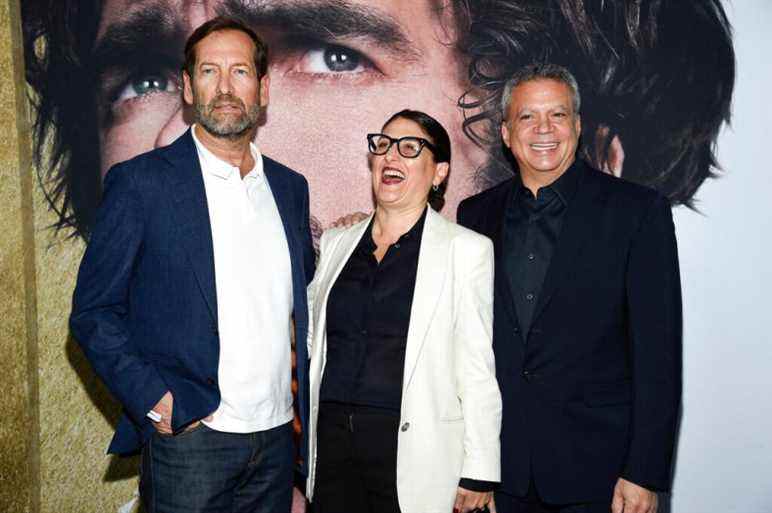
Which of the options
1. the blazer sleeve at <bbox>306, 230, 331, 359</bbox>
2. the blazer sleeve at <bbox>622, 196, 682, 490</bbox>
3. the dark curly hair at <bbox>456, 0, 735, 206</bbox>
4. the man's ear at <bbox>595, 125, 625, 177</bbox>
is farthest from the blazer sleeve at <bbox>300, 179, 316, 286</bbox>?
the man's ear at <bbox>595, 125, 625, 177</bbox>

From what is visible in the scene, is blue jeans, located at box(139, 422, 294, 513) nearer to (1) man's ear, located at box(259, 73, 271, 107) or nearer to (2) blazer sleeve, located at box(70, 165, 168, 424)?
(2) blazer sleeve, located at box(70, 165, 168, 424)

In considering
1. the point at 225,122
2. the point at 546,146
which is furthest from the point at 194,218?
the point at 546,146

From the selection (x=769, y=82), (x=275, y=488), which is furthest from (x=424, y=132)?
(x=769, y=82)

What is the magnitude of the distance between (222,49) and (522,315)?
54.4 inches

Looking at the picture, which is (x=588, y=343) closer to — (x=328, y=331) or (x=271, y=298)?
(x=328, y=331)

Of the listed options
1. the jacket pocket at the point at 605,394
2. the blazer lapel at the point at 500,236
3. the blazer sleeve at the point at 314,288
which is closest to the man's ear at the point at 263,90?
A: the blazer sleeve at the point at 314,288

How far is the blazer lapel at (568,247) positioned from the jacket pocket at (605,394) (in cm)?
29

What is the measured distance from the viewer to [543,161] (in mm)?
2352

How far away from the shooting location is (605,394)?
223 centimetres

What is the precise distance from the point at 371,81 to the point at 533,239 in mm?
1293

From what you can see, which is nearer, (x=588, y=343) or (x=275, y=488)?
(x=588, y=343)

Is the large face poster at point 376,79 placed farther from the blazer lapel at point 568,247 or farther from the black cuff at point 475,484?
the black cuff at point 475,484

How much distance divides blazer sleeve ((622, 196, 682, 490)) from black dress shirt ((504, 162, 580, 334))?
0.27 metres

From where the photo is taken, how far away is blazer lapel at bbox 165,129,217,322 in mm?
2205
